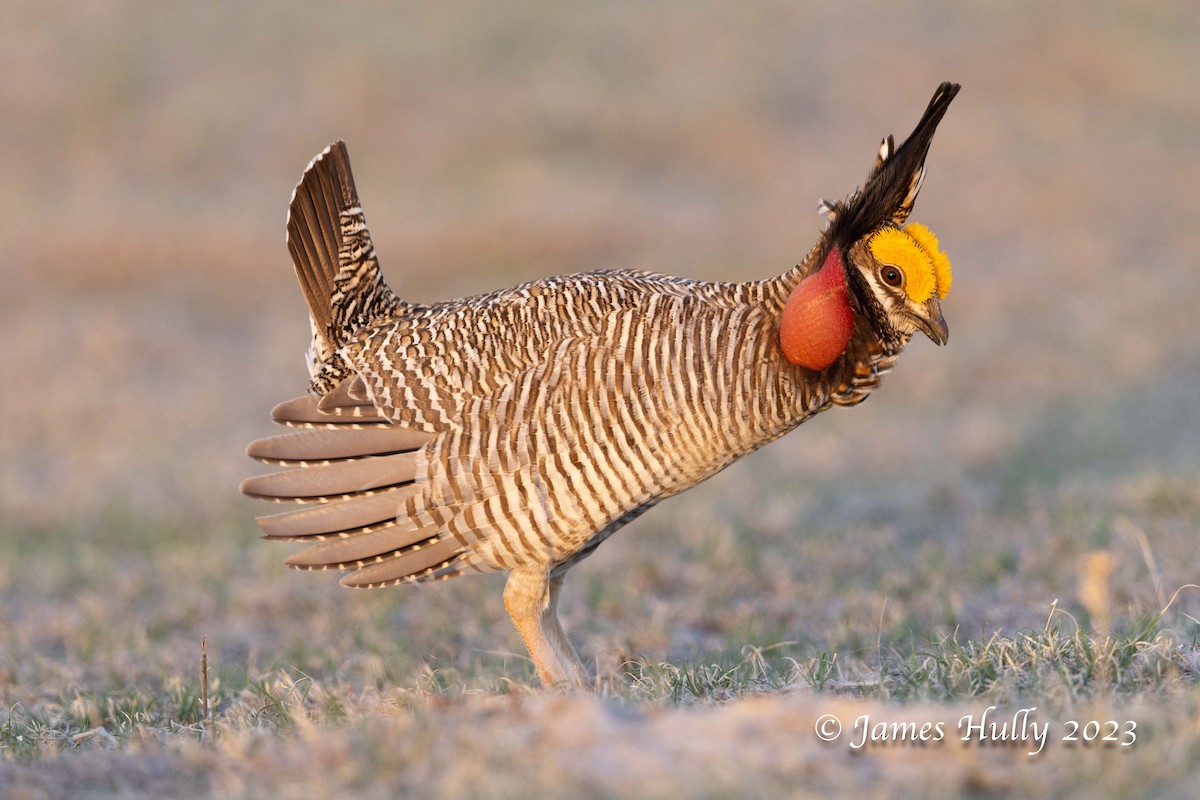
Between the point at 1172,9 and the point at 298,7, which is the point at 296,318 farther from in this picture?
the point at 1172,9

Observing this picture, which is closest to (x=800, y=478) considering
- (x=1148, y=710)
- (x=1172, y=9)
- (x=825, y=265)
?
(x=825, y=265)

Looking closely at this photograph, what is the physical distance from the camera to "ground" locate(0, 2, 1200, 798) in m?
3.14

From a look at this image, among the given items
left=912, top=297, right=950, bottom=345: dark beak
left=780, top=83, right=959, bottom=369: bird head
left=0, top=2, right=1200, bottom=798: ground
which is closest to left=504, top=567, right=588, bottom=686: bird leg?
left=0, top=2, right=1200, bottom=798: ground

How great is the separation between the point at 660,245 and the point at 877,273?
33.5 ft

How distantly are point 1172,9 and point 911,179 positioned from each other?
1919 centimetres

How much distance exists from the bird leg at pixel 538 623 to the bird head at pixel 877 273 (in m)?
1.13

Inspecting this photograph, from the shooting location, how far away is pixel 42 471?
9297 mm

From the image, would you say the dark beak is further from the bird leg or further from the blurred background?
the bird leg

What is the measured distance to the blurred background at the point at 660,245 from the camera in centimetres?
668

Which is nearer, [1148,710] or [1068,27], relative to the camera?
[1148,710]

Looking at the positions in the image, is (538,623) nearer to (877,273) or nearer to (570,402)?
(570,402)

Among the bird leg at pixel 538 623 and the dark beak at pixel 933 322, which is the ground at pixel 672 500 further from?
the dark beak at pixel 933 322

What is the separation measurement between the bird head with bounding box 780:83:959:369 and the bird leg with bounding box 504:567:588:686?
113 centimetres

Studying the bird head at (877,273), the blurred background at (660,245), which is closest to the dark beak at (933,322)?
the bird head at (877,273)
